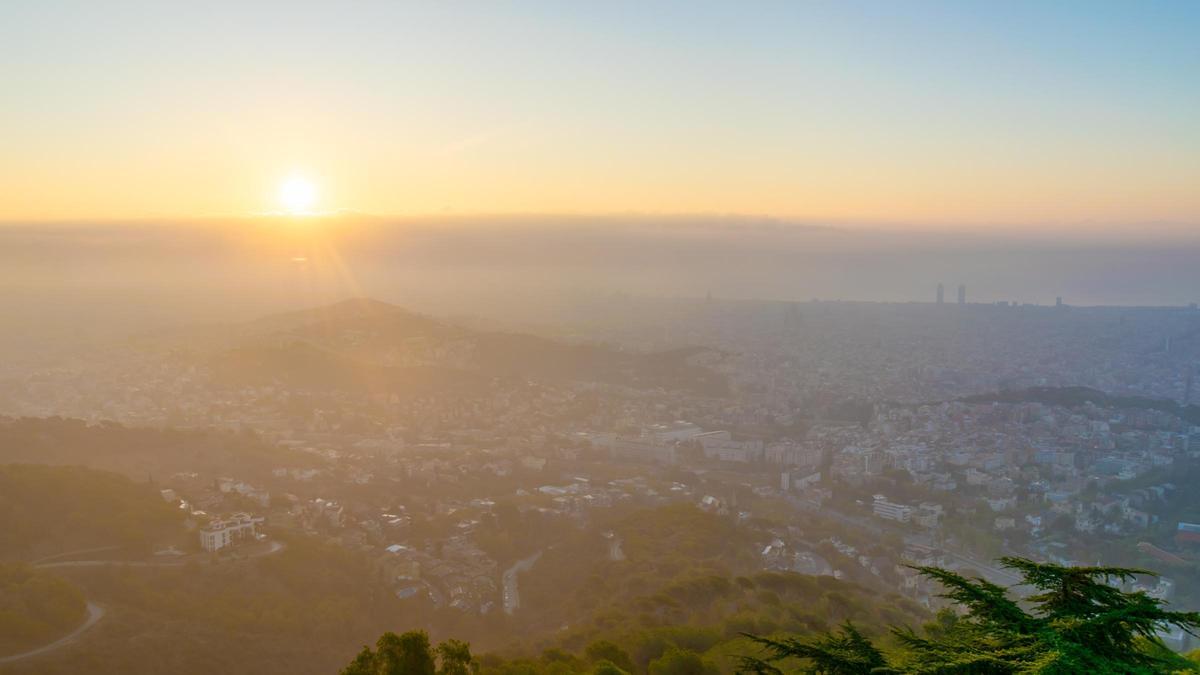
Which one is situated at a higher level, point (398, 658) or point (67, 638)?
point (398, 658)

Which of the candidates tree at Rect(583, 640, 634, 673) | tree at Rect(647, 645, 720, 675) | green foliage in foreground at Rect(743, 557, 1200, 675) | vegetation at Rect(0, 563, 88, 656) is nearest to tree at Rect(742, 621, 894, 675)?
green foliage in foreground at Rect(743, 557, 1200, 675)

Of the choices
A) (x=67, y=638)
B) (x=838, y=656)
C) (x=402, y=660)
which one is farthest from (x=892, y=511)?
(x=67, y=638)

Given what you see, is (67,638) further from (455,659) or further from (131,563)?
(455,659)

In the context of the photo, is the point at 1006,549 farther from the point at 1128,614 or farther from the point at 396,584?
the point at 1128,614

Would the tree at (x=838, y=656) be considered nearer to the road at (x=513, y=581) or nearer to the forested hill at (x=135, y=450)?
the road at (x=513, y=581)

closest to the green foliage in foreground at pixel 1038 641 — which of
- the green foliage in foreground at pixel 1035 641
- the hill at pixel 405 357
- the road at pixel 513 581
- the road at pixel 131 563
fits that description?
the green foliage in foreground at pixel 1035 641

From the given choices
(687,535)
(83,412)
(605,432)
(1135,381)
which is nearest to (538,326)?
(605,432)

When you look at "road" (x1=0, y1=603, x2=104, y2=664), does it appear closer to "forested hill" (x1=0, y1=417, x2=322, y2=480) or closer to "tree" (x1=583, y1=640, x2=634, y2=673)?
"tree" (x1=583, y1=640, x2=634, y2=673)
